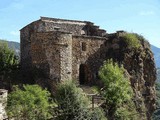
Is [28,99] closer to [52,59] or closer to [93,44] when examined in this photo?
[52,59]

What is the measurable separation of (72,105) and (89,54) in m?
14.6

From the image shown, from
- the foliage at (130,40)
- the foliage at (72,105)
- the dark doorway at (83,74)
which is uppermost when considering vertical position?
the foliage at (130,40)

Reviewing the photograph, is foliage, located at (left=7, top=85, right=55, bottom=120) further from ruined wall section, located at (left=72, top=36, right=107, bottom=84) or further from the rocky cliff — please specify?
the rocky cliff

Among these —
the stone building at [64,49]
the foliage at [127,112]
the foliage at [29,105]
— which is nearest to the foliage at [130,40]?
the stone building at [64,49]

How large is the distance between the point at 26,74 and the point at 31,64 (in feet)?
4.71

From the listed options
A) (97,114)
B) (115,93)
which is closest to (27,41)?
(115,93)

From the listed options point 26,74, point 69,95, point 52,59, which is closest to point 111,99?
point 69,95

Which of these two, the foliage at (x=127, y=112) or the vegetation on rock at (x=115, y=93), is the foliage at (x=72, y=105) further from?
the foliage at (x=127, y=112)

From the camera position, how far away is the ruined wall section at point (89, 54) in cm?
4781

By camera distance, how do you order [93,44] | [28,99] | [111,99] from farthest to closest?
[93,44] < [111,99] < [28,99]

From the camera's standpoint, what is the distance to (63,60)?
146 ft

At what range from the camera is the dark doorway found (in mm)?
49431

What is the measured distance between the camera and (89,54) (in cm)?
4956

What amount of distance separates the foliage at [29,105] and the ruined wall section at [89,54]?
36.7 ft
